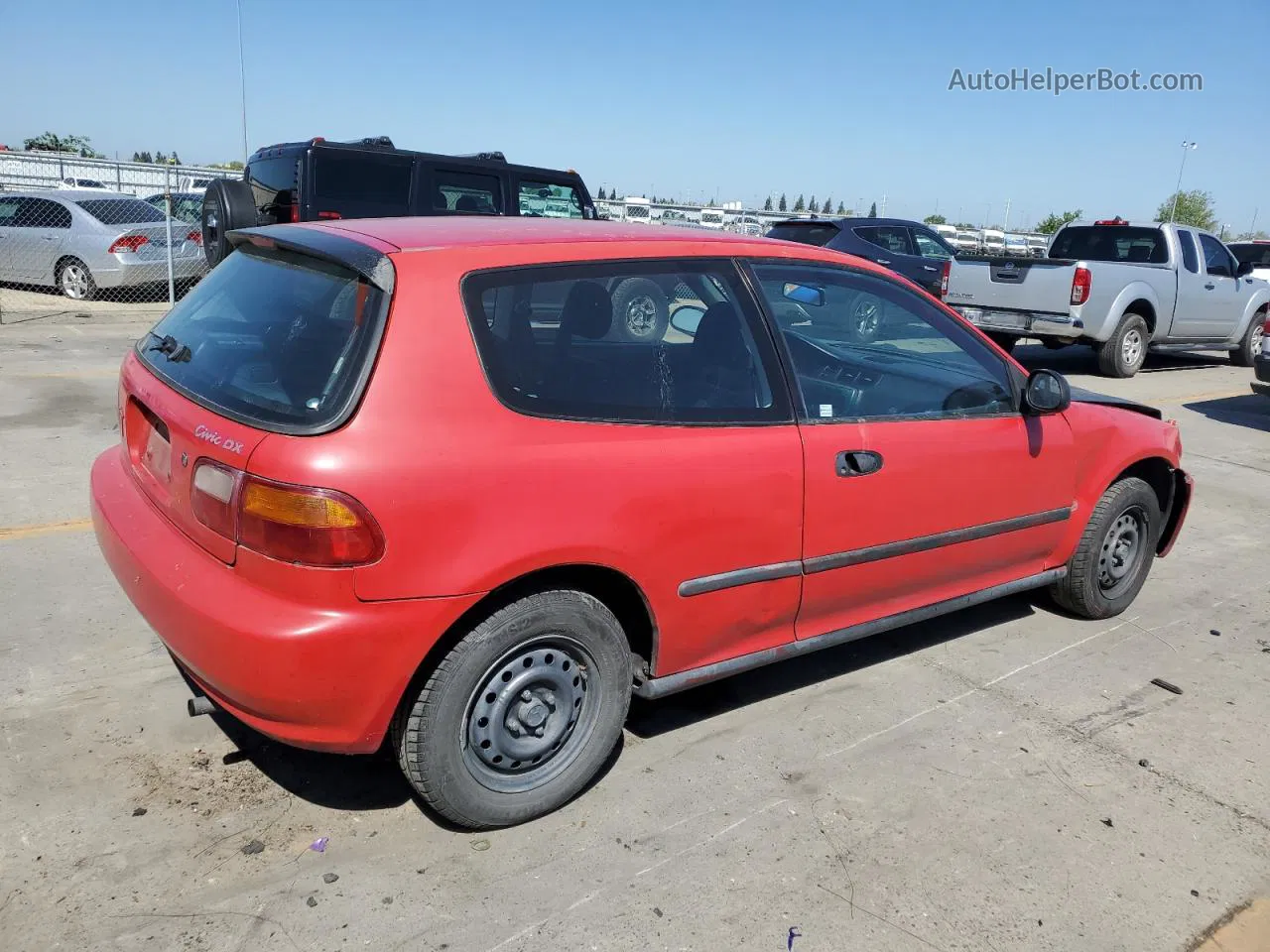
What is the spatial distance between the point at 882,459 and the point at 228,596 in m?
2.11

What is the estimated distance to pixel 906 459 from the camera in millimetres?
3498

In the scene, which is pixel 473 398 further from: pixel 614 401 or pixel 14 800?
pixel 14 800

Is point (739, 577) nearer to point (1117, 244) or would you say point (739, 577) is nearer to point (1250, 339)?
point (1117, 244)

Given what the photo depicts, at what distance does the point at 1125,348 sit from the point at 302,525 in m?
12.0

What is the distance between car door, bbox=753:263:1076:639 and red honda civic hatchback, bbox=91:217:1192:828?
0.05 feet

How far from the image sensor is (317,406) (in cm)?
254

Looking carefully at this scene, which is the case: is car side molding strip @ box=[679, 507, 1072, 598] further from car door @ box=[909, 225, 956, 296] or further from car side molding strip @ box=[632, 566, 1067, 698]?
car door @ box=[909, 225, 956, 296]

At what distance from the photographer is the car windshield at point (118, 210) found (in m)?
13.7

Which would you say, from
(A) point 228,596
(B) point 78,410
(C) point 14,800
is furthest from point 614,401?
(B) point 78,410

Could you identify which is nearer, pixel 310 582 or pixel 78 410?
pixel 310 582

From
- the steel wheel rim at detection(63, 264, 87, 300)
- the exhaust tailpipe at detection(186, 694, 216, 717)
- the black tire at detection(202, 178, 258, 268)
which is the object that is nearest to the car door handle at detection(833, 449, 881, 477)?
the exhaust tailpipe at detection(186, 694, 216, 717)

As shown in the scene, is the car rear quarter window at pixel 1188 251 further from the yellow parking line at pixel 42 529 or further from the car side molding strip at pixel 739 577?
the yellow parking line at pixel 42 529

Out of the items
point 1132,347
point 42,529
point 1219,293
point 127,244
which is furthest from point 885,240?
point 42,529

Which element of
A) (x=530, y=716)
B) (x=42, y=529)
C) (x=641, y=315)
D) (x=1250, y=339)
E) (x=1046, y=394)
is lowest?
(x=42, y=529)
